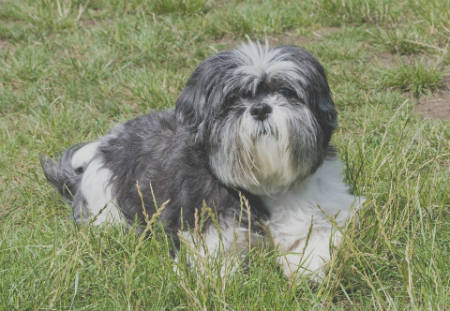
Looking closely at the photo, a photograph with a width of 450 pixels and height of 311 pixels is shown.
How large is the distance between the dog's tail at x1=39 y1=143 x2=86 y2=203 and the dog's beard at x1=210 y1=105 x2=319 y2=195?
1.49 metres

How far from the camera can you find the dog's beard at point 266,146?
10.1ft

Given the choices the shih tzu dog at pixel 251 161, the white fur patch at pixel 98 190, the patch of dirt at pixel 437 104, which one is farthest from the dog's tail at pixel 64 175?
the patch of dirt at pixel 437 104

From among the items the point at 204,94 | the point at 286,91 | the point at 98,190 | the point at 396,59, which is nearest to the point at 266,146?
the point at 286,91

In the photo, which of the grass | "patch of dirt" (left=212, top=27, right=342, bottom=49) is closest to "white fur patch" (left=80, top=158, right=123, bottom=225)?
the grass

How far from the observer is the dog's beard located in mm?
3072

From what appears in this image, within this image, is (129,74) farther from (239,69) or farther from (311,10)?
(239,69)

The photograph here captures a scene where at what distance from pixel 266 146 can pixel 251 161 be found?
0.11 metres

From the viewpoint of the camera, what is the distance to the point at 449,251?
129 inches

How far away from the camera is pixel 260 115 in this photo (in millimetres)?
3076

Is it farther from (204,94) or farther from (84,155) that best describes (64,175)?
(204,94)

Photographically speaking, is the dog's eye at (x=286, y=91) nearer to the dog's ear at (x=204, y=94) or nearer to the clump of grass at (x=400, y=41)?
the dog's ear at (x=204, y=94)

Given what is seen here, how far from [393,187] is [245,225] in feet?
2.84

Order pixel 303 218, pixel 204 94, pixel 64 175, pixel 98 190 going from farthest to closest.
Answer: pixel 64 175 → pixel 98 190 → pixel 303 218 → pixel 204 94

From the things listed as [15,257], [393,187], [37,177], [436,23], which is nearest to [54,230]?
[15,257]
